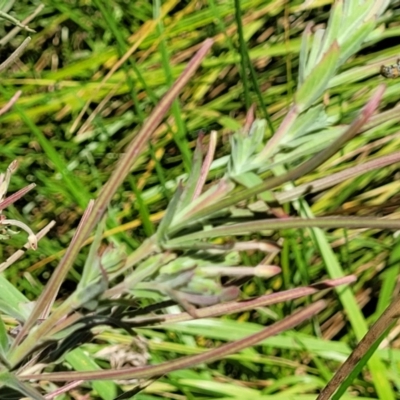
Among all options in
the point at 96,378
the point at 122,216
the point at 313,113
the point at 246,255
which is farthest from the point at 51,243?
the point at 313,113

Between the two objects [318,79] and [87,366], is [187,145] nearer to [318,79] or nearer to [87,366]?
[87,366]

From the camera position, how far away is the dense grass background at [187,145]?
87 centimetres

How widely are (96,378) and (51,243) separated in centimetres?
61

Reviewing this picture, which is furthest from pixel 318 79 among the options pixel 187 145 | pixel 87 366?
pixel 187 145

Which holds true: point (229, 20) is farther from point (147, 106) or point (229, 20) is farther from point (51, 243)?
point (51, 243)

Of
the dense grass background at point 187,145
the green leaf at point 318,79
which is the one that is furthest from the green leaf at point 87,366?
the green leaf at point 318,79

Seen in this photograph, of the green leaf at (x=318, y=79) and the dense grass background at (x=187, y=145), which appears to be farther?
the dense grass background at (x=187, y=145)

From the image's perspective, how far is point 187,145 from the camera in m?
0.92

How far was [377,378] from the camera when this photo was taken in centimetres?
80

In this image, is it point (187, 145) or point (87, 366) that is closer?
point (87, 366)

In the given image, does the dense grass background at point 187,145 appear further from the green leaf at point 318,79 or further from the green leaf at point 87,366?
the green leaf at point 318,79

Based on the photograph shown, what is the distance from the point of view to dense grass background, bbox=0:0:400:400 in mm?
874

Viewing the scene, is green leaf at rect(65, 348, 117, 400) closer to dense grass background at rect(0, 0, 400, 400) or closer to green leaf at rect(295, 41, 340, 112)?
dense grass background at rect(0, 0, 400, 400)

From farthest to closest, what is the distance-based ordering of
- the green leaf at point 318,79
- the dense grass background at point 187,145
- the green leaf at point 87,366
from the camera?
the dense grass background at point 187,145 < the green leaf at point 87,366 < the green leaf at point 318,79
